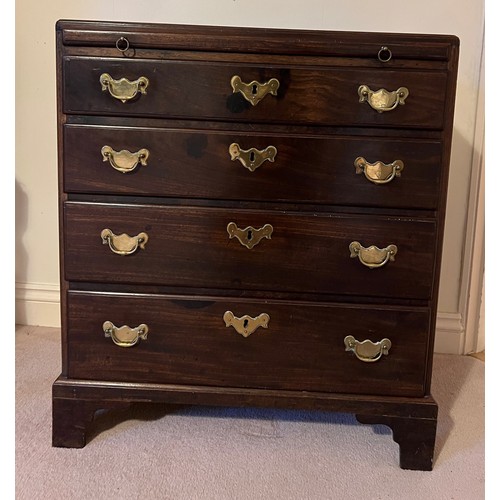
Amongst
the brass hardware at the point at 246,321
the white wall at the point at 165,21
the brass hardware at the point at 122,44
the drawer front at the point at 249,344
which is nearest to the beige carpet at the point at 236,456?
the drawer front at the point at 249,344

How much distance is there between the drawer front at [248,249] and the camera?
1.39m

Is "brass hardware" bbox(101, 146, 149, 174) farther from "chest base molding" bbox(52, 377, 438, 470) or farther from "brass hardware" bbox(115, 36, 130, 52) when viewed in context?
"chest base molding" bbox(52, 377, 438, 470)

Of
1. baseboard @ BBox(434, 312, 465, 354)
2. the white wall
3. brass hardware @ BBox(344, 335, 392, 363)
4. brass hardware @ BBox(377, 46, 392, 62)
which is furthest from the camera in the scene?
baseboard @ BBox(434, 312, 465, 354)

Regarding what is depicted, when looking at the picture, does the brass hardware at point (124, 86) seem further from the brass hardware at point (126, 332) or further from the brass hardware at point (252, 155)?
the brass hardware at point (126, 332)

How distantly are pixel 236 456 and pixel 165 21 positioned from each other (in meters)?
1.27

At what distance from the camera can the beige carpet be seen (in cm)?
136

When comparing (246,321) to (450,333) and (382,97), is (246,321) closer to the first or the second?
(382,97)

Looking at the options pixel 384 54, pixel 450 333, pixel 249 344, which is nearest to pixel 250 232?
pixel 249 344

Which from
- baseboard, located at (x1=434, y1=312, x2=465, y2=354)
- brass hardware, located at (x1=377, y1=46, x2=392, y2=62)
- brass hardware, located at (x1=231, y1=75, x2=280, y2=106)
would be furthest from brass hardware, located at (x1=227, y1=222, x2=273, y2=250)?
baseboard, located at (x1=434, y1=312, x2=465, y2=354)

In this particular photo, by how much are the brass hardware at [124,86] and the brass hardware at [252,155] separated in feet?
0.72

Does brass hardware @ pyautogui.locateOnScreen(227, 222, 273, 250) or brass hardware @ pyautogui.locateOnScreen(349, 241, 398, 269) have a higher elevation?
brass hardware @ pyautogui.locateOnScreen(227, 222, 273, 250)

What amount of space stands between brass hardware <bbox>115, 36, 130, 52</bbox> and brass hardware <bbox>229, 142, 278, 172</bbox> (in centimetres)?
29

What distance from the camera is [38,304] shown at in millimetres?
2166

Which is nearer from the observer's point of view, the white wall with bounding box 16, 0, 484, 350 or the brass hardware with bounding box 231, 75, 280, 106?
the brass hardware with bounding box 231, 75, 280, 106
